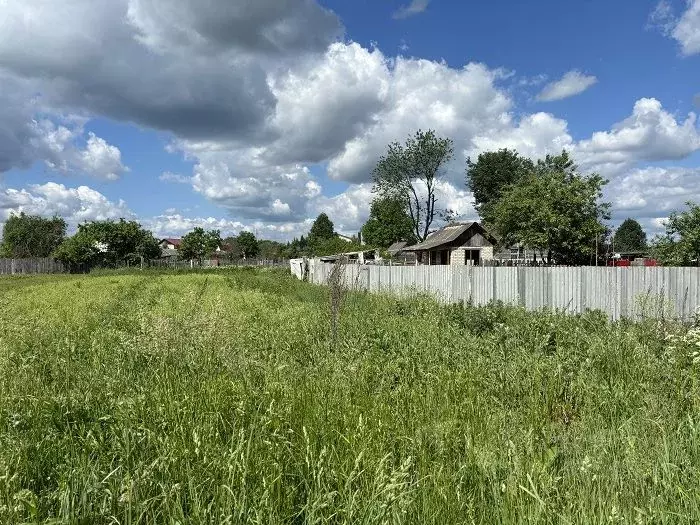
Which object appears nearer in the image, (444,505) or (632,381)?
(444,505)

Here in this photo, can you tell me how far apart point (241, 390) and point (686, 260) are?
21.3 metres

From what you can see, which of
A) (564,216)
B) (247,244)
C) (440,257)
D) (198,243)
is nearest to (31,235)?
(198,243)

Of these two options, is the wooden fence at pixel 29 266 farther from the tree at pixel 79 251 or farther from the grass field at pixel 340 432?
the grass field at pixel 340 432

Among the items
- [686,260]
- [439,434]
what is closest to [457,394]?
[439,434]

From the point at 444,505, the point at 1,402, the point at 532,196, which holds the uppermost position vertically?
the point at 532,196

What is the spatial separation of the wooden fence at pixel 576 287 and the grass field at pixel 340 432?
3.74 metres

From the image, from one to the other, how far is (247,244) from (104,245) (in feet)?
155

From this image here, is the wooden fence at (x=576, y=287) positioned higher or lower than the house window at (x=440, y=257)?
lower

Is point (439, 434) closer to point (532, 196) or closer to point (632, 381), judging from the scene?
point (632, 381)

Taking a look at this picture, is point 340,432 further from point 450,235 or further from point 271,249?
point 271,249

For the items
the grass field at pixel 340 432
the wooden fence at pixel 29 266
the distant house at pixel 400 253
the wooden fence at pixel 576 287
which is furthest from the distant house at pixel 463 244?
the grass field at pixel 340 432

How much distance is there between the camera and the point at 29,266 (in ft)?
183

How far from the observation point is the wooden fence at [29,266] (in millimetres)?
54281

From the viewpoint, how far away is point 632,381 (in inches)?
207
